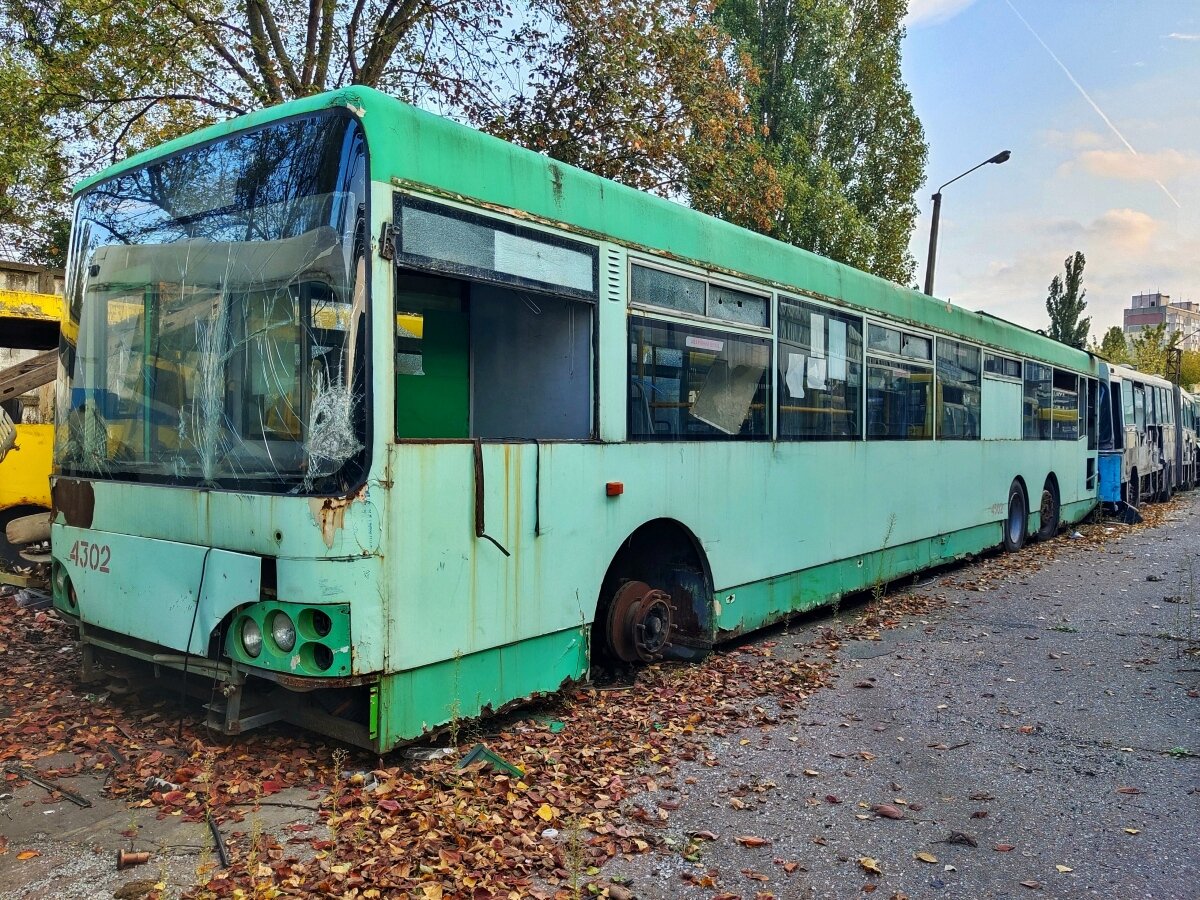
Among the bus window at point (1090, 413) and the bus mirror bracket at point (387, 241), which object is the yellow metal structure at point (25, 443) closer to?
the bus mirror bracket at point (387, 241)

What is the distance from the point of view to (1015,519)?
1285cm

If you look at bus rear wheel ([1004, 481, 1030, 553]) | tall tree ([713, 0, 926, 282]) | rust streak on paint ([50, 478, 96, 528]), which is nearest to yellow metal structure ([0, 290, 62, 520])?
rust streak on paint ([50, 478, 96, 528])

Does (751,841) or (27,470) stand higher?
(27,470)

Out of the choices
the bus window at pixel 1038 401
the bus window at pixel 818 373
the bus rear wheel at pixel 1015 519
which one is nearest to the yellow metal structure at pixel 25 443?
the bus window at pixel 818 373

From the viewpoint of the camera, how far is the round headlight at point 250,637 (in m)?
3.99

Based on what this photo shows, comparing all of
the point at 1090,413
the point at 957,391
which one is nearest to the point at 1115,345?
the point at 1090,413

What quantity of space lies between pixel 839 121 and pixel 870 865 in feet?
90.9

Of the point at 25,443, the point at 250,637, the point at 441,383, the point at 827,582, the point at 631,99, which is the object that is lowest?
the point at 827,582

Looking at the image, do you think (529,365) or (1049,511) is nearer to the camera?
(529,365)

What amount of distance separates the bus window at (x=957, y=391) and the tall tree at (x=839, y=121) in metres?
15.6

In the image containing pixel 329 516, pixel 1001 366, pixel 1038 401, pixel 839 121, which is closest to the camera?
pixel 329 516

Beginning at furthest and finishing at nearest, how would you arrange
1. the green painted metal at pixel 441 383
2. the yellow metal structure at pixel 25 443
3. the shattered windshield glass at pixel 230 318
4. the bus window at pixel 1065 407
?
1. the bus window at pixel 1065 407
2. the yellow metal structure at pixel 25 443
3. the green painted metal at pixel 441 383
4. the shattered windshield glass at pixel 230 318

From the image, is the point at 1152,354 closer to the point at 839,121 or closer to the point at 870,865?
the point at 839,121

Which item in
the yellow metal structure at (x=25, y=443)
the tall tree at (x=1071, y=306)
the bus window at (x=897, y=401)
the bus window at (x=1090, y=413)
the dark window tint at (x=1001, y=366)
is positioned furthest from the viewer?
the tall tree at (x=1071, y=306)
